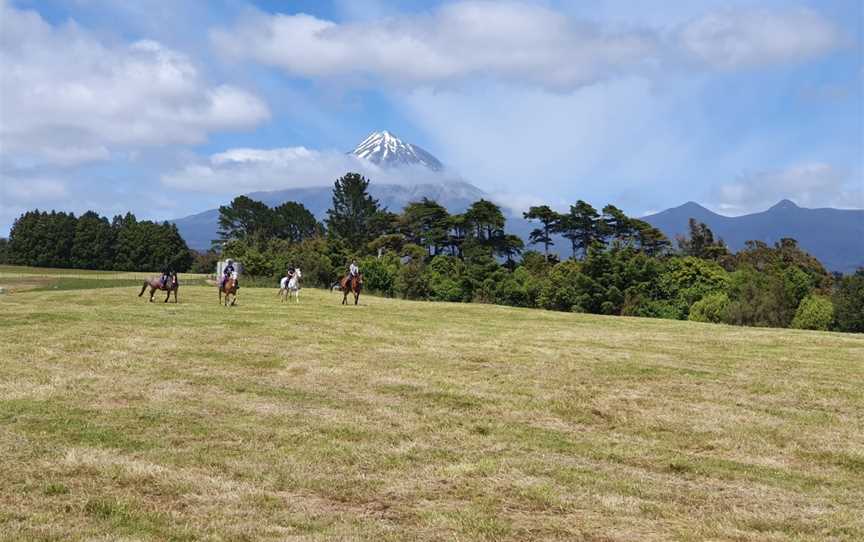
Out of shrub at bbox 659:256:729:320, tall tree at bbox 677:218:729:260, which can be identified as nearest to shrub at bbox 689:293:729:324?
shrub at bbox 659:256:729:320

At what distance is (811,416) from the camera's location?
14141 millimetres

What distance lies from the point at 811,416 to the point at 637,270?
68.0 metres

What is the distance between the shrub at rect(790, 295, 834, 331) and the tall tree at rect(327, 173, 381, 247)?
88.0m

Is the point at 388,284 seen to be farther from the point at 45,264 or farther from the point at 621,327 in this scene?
the point at 45,264

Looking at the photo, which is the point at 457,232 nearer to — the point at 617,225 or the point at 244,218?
the point at 617,225

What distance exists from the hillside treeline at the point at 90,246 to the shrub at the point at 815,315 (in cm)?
11683

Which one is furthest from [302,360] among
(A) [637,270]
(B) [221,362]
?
(A) [637,270]

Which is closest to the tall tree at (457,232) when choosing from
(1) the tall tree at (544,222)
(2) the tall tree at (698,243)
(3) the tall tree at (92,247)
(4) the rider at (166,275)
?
(1) the tall tree at (544,222)

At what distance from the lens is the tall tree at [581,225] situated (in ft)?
398

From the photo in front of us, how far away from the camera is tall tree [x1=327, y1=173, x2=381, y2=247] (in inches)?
5418

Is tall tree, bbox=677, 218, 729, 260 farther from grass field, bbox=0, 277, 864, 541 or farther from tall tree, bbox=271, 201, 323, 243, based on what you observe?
grass field, bbox=0, 277, 864, 541

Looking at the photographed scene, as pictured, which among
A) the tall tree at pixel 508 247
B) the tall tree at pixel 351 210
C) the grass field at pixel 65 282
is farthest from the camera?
the tall tree at pixel 351 210

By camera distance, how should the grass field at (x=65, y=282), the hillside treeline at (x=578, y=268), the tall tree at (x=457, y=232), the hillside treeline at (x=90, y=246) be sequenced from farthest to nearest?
the hillside treeline at (x=90, y=246), the tall tree at (x=457, y=232), the hillside treeline at (x=578, y=268), the grass field at (x=65, y=282)

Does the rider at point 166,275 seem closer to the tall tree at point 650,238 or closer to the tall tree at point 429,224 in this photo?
the tall tree at point 429,224
